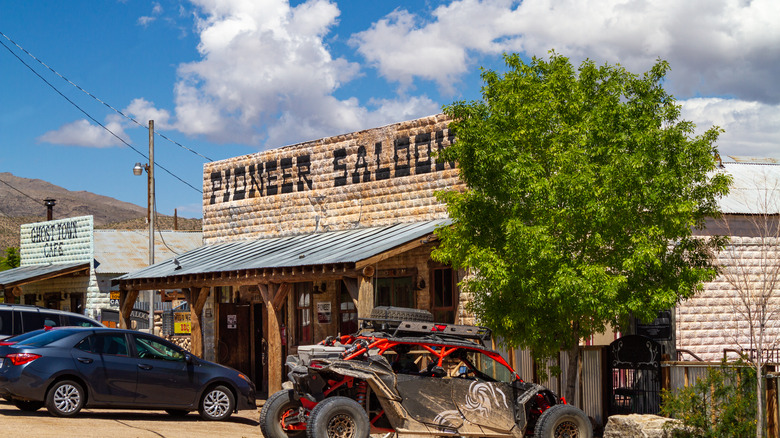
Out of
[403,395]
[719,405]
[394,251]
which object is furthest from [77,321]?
[719,405]

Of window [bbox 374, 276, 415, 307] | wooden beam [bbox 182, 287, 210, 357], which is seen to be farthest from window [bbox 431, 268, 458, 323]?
wooden beam [bbox 182, 287, 210, 357]

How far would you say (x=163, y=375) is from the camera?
15.4 meters

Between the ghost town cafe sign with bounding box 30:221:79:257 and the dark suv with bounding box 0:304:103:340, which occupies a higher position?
the ghost town cafe sign with bounding box 30:221:79:257

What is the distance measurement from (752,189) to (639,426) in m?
12.2

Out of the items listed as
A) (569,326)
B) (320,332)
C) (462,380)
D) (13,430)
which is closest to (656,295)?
(569,326)

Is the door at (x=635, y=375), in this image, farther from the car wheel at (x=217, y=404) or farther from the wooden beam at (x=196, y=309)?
the wooden beam at (x=196, y=309)

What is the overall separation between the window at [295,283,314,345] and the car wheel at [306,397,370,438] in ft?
37.3

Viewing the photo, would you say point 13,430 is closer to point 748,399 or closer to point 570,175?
point 570,175

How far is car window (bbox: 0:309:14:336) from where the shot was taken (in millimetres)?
18516

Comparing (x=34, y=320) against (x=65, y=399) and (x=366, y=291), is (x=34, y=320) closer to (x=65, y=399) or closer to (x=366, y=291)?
(x=65, y=399)

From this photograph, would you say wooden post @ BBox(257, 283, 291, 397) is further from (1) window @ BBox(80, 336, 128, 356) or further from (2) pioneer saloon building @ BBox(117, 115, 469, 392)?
(1) window @ BBox(80, 336, 128, 356)

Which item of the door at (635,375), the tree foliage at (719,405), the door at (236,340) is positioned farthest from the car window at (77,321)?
the tree foliage at (719,405)

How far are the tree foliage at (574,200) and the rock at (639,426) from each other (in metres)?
1.38

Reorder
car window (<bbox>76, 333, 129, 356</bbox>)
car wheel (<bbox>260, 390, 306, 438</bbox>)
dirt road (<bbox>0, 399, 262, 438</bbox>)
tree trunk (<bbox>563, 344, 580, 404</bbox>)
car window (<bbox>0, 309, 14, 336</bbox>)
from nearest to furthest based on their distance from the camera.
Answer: car wheel (<bbox>260, 390, 306, 438</bbox>), dirt road (<bbox>0, 399, 262, 438</bbox>), car window (<bbox>76, 333, 129, 356</bbox>), tree trunk (<bbox>563, 344, 580, 404</bbox>), car window (<bbox>0, 309, 14, 336</bbox>)
